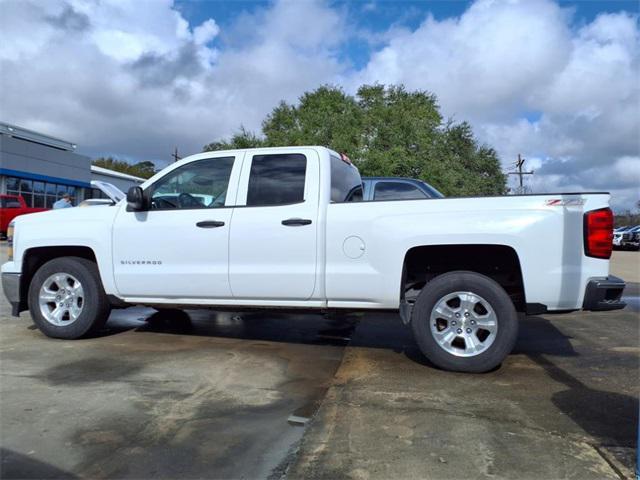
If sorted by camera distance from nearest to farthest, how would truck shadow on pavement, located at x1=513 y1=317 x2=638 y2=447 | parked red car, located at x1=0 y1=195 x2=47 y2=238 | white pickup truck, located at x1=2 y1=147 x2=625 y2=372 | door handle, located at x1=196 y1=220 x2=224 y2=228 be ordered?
truck shadow on pavement, located at x1=513 y1=317 x2=638 y2=447
white pickup truck, located at x1=2 y1=147 x2=625 y2=372
door handle, located at x1=196 y1=220 x2=224 y2=228
parked red car, located at x1=0 y1=195 x2=47 y2=238

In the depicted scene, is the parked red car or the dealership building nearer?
the parked red car

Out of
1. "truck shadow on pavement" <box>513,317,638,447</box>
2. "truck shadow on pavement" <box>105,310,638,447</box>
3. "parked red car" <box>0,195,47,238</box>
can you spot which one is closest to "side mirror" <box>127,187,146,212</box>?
"truck shadow on pavement" <box>105,310,638,447</box>

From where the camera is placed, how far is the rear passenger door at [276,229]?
5195 mm

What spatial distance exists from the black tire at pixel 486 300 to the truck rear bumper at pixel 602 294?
23.4 inches

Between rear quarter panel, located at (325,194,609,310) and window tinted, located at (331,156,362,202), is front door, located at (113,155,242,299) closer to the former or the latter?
window tinted, located at (331,156,362,202)

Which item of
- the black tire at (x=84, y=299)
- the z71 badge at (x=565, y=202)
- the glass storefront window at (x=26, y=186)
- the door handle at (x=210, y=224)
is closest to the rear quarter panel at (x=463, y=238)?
the z71 badge at (x=565, y=202)

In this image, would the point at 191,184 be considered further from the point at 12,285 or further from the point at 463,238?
the point at 463,238

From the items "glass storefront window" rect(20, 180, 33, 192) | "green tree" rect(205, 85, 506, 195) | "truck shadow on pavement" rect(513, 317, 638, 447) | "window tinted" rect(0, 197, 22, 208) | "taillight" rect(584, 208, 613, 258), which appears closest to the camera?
"truck shadow on pavement" rect(513, 317, 638, 447)

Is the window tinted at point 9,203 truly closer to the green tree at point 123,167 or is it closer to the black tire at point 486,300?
the black tire at point 486,300

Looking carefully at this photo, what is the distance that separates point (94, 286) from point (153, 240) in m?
0.88

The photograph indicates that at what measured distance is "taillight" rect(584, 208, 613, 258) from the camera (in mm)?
4555

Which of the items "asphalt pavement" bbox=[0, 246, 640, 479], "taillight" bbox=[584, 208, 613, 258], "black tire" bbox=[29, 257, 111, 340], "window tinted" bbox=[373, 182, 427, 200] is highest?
"window tinted" bbox=[373, 182, 427, 200]

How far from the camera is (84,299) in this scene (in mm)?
5914

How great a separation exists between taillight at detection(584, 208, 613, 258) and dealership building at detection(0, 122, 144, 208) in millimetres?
29405
